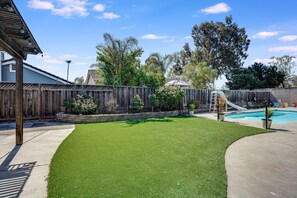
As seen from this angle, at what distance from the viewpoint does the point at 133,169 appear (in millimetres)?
3992

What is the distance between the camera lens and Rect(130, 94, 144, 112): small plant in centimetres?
1248

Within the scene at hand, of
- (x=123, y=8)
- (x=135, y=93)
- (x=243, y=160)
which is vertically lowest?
(x=243, y=160)

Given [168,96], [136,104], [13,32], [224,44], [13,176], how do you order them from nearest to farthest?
[13,176] < [13,32] < [136,104] < [168,96] < [224,44]

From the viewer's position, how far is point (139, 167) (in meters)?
4.11

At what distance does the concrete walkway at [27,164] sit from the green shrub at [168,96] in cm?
770

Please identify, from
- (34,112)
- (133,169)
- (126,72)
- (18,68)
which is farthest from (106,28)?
(133,169)

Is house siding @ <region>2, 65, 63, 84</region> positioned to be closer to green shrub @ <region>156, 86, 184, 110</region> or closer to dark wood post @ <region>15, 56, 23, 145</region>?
green shrub @ <region>156, 86, 184, 110</region>

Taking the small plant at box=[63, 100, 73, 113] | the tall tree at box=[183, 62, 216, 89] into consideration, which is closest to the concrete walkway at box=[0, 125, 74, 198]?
the small plant at box=[63, 100, 73, 113]

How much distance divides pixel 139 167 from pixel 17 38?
432cm

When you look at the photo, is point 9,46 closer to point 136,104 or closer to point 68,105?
point 68,105

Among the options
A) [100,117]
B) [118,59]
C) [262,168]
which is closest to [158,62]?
[118,59]

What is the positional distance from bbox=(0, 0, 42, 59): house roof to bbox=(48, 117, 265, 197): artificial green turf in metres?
2.79

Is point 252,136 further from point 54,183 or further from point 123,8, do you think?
point 123,8

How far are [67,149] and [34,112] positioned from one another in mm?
6420
